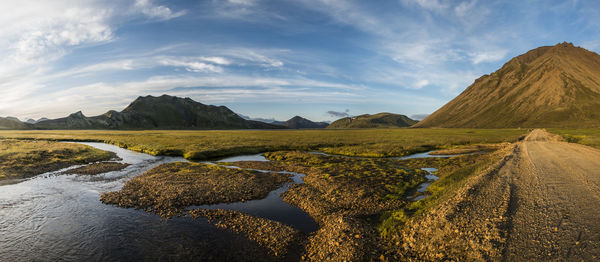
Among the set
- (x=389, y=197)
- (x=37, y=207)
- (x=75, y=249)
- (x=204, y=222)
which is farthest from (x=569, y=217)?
(x=37, y=207)

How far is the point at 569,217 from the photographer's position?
552 inches

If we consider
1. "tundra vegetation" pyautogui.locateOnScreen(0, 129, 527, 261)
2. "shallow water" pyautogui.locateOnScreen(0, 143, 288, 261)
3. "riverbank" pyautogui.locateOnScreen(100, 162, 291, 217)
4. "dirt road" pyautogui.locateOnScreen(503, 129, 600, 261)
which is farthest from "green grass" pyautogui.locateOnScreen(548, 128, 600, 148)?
"shallow water" pyautogui.locateOnScreen(0, 143, 288, 261)

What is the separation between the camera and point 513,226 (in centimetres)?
1306

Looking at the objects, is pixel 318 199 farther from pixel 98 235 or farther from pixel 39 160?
pixel 39 160

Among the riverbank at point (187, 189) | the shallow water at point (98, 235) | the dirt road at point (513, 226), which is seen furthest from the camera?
the riverbank at point (187, 189)

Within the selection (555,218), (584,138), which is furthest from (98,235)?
(584,138)

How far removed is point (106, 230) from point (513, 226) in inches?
931

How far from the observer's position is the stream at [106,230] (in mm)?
13023

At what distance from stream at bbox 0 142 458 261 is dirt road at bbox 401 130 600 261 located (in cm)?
707

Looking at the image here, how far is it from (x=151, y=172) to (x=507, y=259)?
117 ft

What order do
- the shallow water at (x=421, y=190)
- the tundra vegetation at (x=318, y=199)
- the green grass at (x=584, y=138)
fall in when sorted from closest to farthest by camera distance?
the tundra vegetation at (x=318, y=199), the shallow water at (x=421, y=190), the green grass at (x=584, y=138)

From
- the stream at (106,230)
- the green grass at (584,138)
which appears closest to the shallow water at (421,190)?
the stream at (106,230)

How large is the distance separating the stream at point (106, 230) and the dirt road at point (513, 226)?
7.07 m

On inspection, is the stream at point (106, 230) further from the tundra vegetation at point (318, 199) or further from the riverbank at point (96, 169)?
the riverbank at point (96, 169)
